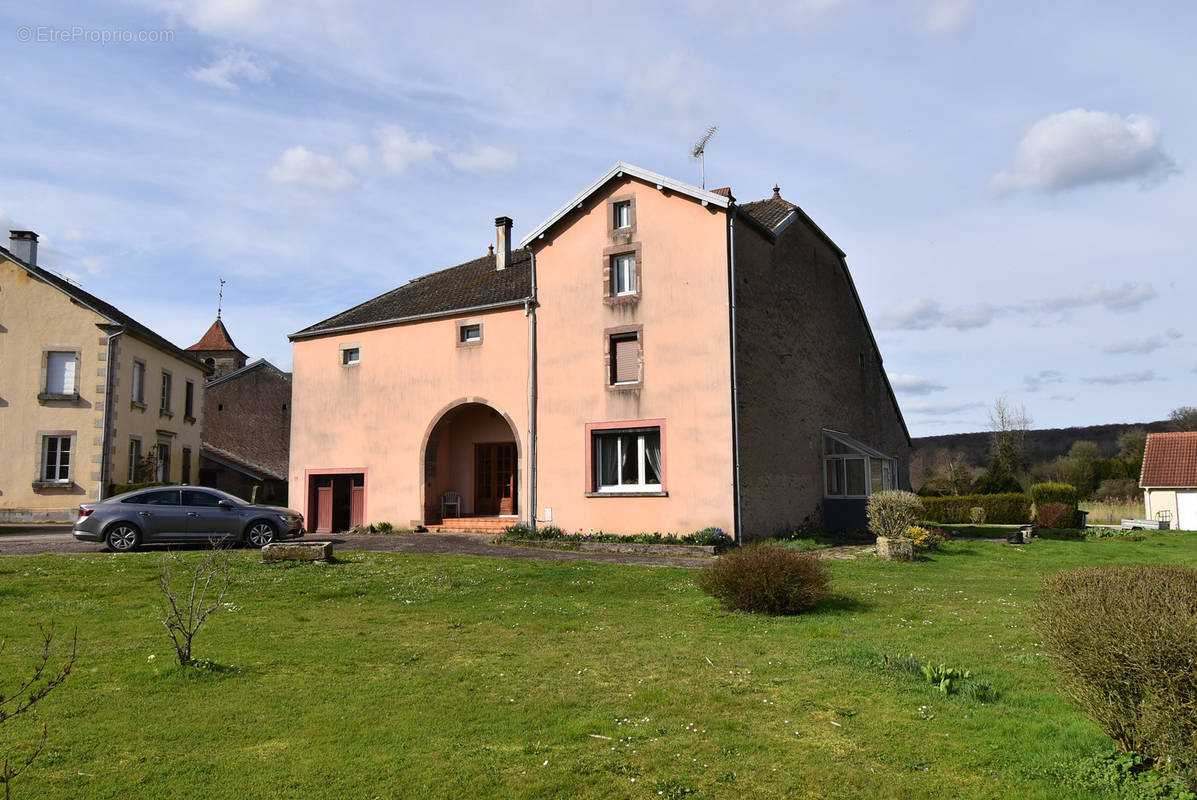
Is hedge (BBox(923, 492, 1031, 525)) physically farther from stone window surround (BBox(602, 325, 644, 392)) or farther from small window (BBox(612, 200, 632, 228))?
small window (BBox(612, 200, 632, 228))

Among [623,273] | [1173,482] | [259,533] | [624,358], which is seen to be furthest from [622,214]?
[1173,482]

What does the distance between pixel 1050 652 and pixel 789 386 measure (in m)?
17.5

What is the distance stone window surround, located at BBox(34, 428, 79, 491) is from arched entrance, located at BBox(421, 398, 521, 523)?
→ 12519mm

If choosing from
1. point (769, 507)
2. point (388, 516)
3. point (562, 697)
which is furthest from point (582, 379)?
point (562, 697)

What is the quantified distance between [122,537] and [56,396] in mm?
12587

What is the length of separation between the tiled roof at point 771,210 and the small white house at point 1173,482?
26.6 m

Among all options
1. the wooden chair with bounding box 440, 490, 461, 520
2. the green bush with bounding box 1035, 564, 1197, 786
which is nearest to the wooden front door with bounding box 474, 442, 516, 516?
the wooden chair with bounding box 440, 490, 461, 520

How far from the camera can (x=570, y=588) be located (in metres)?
12.7

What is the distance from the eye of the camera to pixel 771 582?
10281 mm

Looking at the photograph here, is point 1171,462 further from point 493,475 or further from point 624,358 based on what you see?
point 493,475

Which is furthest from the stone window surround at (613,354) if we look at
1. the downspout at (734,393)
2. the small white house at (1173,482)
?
the small white house at (1173,482)

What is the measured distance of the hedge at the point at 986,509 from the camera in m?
28.8

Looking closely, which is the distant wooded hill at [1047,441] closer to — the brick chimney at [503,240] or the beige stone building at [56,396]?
the brick chimney at [503,240]

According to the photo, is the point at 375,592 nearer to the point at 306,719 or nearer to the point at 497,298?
the point at 306,719
